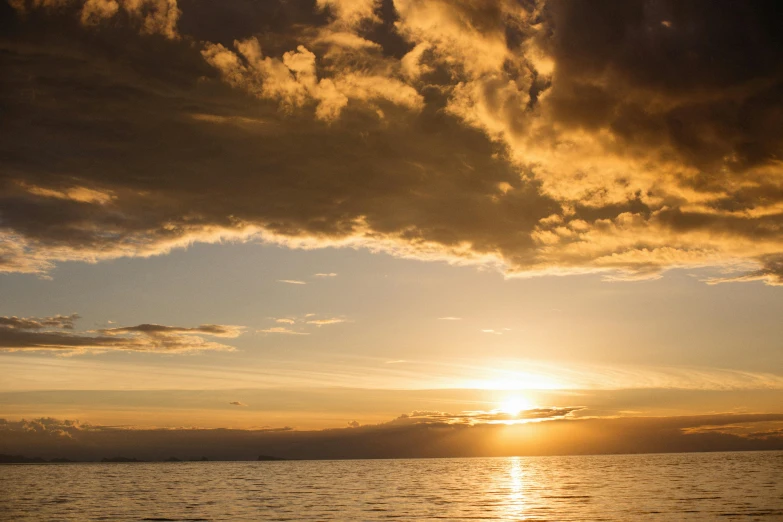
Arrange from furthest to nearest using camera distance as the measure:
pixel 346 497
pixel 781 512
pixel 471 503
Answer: pixel 346 497, pixel 471 503, pixel 781 512

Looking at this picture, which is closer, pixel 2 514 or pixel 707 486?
pixel 2 514

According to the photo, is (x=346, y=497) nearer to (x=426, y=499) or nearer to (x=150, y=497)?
(x=426, y=499)

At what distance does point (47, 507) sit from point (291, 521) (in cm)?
4187

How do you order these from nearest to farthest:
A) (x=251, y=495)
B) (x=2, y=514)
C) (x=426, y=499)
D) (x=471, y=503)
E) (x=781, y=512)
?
(x=781, y=512)
(x=2, y=514)
(x=471, y=503)
(x=426, y=499)
(x=251, y=495)

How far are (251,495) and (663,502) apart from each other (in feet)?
207

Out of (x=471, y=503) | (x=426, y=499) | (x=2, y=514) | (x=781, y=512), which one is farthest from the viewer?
(x=426, y=499)

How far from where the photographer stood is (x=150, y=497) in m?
102

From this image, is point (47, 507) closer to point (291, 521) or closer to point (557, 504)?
point (291, 521)

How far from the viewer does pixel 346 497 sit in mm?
96562

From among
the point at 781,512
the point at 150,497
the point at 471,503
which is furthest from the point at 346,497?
the point at 781,512

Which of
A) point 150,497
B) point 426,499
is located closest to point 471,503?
point 426,499

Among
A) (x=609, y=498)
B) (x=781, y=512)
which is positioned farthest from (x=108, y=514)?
(x=781, y=512)

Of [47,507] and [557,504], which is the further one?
[47,507]

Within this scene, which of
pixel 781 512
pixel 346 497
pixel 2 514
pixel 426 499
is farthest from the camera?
pixel 346 497
